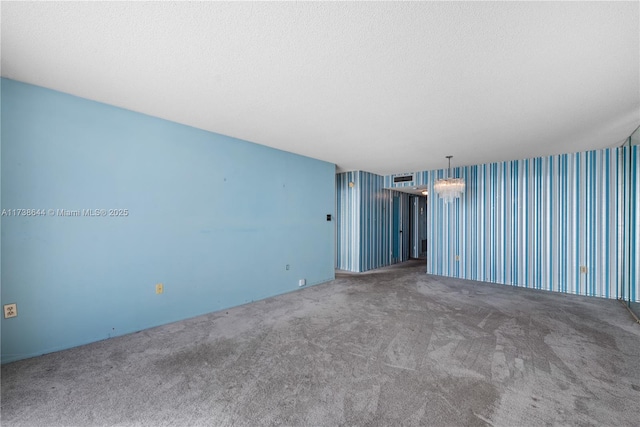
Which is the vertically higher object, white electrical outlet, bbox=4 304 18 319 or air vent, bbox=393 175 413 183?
air vent, bbox=393 175 413 183

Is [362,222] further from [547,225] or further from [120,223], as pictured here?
[120,223]

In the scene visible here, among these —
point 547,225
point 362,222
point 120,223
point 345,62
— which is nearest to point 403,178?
point 362,222

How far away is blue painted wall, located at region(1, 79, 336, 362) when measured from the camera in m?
2.55

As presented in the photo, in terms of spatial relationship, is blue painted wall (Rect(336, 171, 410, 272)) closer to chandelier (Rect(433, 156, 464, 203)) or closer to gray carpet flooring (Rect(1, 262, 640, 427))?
chandelier (Rect(433, 156, 464, 203))

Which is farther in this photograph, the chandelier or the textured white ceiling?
the chandelier

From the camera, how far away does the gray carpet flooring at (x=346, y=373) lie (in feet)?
6.24

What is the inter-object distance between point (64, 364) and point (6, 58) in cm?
259

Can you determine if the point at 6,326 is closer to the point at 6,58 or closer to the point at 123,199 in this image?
the point at 123,199

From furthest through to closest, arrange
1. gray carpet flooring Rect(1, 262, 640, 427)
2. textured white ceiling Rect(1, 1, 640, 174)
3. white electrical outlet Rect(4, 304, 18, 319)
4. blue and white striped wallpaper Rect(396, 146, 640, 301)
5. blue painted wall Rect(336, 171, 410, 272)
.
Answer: blue painted wall Rect(336, 171, 410, 272) < blue and white striped wallpaper Rect(396, 146, 640, 301) < white electrical outlet Rect(4, 304, 18, 319) < gray carpet flooring Rect(1, 262, 640, 427) < textured white ceiling Rect(1, 1, 640, 174)

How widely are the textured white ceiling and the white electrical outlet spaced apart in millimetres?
2034

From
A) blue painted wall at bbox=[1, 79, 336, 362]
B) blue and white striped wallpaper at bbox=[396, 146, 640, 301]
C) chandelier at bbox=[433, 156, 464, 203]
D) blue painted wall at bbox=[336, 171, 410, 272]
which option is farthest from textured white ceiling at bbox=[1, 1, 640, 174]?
blue painted wall at bbox=[336, 171, 410, 272]

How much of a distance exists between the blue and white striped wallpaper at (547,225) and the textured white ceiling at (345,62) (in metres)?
1.58

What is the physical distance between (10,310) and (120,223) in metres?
1.12

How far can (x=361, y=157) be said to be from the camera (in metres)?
5.41
